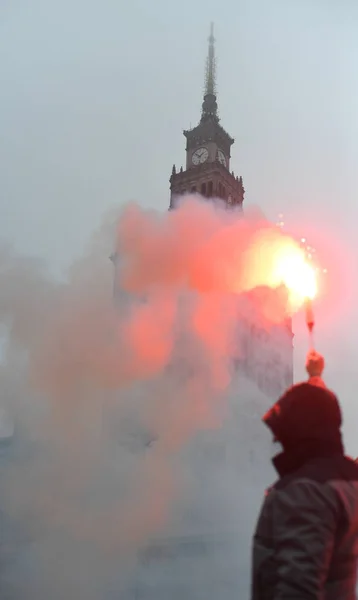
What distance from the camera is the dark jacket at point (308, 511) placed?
6.19 feet

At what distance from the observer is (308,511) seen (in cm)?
194

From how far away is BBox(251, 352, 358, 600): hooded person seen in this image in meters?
1.89

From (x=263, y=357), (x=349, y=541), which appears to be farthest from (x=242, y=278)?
(x=263, y=357)

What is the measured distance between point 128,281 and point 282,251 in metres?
4.53

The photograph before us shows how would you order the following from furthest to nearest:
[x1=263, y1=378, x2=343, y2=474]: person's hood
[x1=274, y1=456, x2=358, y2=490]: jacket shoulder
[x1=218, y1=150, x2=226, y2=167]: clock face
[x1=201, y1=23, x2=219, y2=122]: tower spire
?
[x1=201, y1=23, x2=219, y2=122]: tower spire → [x1=218, y1=150, x2=226, y2=167]: clock face → [x1=263, y1=378, x2=343, y2=474]: person's hood → [x1=274, y1=456, x2=358, y2=490]: jacket shoulder

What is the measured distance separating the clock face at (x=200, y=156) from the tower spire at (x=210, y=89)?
3443mm

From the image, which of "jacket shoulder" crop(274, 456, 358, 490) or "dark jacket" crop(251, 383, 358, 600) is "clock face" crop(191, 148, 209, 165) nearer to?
"dark jacket" crop(251, 383, 358, 600)

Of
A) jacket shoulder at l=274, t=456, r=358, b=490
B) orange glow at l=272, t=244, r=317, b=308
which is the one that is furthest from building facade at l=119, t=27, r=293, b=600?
jacket shoulder at l=274, t=456, r=358, b=490

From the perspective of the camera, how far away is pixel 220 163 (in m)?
38.7

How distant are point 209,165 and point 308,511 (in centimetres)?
3788

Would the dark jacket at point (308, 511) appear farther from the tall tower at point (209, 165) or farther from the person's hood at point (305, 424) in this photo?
the tall tower at point (209, 165)

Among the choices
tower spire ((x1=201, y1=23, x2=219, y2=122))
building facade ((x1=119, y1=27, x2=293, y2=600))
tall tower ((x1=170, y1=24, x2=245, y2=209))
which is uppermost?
tower spire ((x1=201, y1=23, x2=219, y2=122))

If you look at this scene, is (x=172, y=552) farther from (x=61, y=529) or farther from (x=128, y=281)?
(x=128, y=281)

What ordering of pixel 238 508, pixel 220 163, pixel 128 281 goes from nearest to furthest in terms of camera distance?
pixel 128 281, pixel 238 508, pixel 220 163
